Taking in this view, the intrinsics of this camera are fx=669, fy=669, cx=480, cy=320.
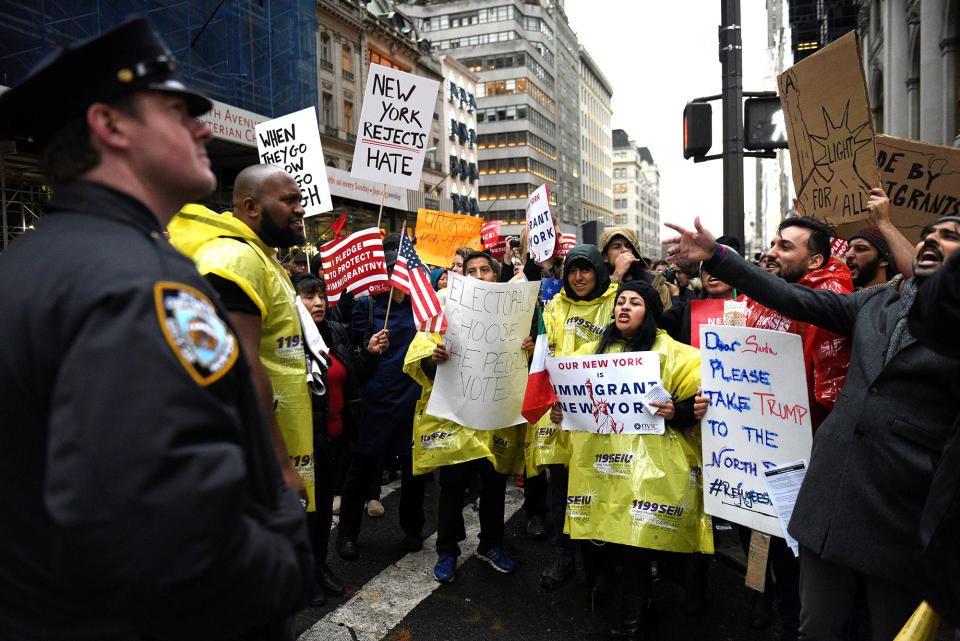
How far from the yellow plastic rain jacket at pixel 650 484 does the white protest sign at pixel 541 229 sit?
2.89 meters

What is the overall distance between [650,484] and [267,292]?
7.40 feet

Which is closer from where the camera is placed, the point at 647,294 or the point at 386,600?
the point at 647,294

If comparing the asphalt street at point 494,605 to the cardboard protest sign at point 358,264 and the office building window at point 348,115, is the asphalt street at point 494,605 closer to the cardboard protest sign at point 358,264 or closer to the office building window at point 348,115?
the cardboard protest sign at point 358,264

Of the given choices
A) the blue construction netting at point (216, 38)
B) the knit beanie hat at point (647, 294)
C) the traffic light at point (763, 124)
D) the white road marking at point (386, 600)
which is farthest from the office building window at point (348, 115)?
the knit beanie hat at point (647, 294)

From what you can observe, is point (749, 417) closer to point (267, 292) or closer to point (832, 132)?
point (832, 132)

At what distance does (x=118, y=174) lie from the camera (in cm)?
124

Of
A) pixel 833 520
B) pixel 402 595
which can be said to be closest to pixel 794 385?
pixel 833 520

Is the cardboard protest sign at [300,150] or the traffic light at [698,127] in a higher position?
the traffic light at [698,127]

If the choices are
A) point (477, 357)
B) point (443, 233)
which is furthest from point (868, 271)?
point (443, 233)

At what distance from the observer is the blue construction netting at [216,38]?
1564cm

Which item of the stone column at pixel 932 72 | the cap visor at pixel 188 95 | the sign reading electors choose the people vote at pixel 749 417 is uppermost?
the stone column at pixel 932 72

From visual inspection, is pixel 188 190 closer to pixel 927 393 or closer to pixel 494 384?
pixel 927 393

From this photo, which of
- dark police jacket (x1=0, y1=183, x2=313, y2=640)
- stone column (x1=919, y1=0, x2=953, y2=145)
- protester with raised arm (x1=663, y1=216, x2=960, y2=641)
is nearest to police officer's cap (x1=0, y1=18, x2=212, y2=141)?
dark police jacket (x1=0, y1=183, x2=313, y2=640)

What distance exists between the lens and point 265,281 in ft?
8.48
